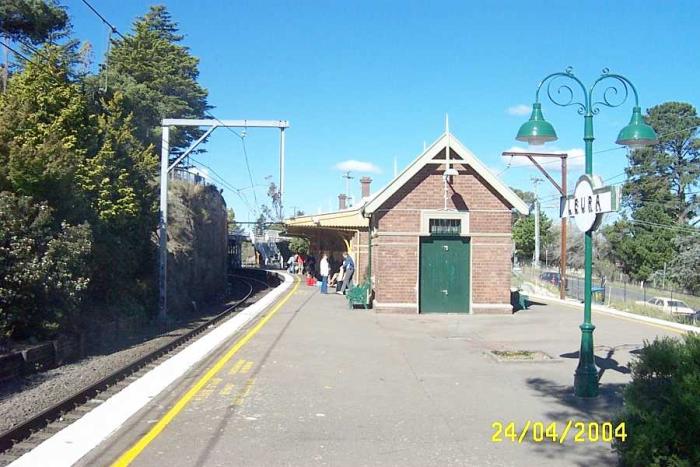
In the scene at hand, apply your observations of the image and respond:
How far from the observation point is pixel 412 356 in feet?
36.8

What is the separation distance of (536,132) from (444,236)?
987 cm


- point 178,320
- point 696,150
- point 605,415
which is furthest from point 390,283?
point 696,150

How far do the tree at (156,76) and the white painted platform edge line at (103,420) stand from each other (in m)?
30.8

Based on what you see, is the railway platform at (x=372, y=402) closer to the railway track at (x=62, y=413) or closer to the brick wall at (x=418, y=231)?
the railway track at (x=62, y=413)

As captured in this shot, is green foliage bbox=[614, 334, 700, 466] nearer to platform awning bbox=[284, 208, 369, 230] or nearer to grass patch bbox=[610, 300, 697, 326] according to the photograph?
grass patch bbox=[610, 300, 697, 326]

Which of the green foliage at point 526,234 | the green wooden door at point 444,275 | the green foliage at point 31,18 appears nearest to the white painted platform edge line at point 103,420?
the green wooden door at point 444,275

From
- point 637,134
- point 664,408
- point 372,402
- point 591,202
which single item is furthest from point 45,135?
point 664,408

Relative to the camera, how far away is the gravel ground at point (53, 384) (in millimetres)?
8953

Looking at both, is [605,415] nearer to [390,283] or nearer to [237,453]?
[237,453]

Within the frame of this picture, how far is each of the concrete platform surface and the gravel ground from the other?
2.06m

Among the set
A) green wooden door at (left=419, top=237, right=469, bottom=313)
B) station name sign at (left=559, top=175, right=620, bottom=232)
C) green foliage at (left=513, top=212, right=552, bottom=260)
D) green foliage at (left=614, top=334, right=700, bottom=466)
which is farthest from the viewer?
green foliage at (left=513, top=212, right=552, bottom=260)

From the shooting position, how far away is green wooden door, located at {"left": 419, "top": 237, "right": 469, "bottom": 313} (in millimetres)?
18641
